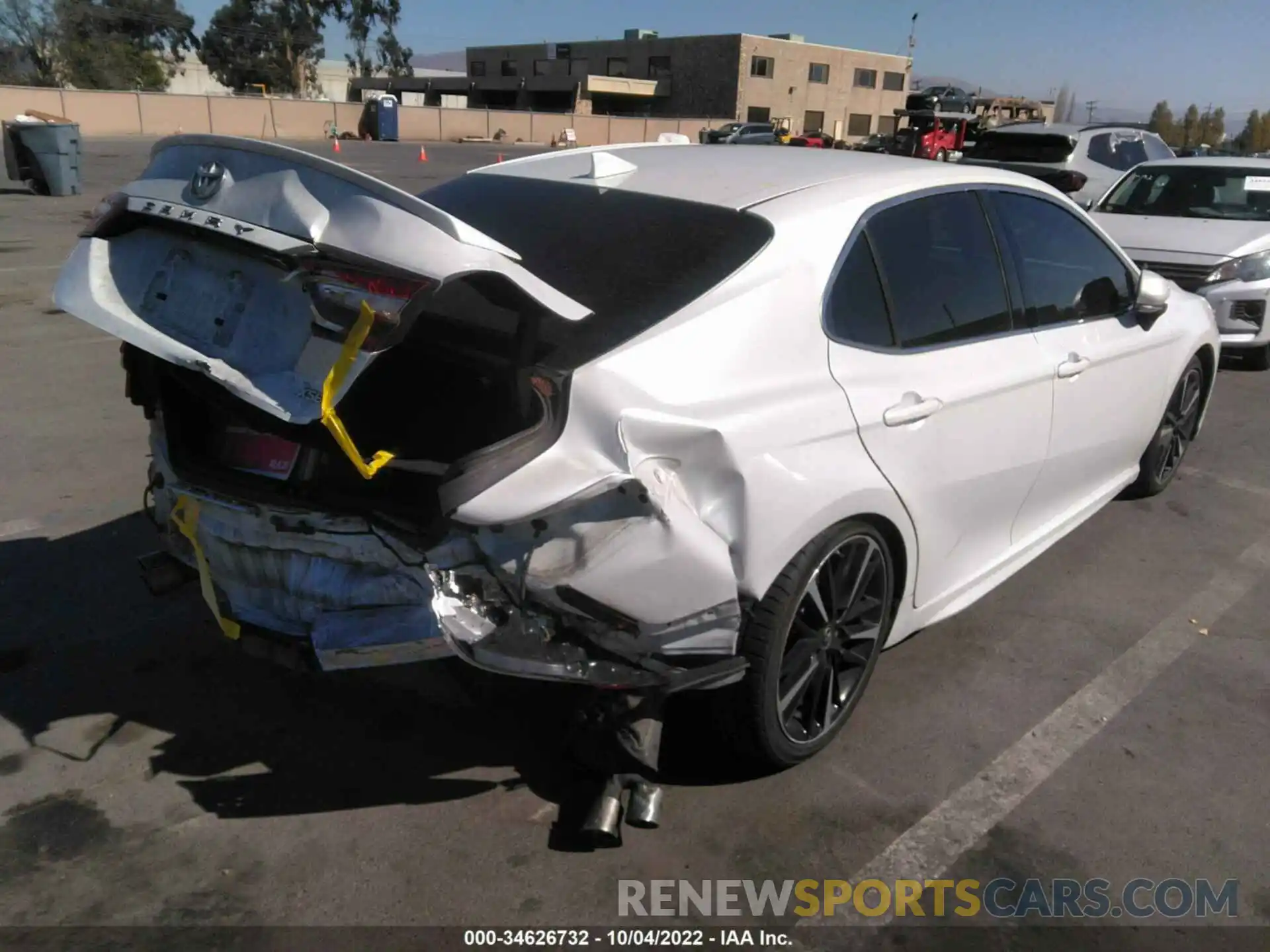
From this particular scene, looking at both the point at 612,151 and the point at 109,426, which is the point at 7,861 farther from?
the point at 109,426

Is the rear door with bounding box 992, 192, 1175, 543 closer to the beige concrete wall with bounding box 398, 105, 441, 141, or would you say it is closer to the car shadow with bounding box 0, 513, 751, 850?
the car shadow with bounding box 0, 513, 751, 850

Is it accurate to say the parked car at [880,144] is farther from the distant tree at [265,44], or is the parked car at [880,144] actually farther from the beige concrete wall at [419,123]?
the distant tree at [265,44]

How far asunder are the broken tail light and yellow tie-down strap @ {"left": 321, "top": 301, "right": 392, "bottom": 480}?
0.04 ft

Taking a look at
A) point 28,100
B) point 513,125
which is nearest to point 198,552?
point 28,100

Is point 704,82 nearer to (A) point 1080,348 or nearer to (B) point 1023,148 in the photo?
(B) point 1023,148

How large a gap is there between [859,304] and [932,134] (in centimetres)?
2676

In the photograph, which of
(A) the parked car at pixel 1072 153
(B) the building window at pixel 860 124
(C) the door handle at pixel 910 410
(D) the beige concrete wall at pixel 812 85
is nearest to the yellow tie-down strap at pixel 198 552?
(C) the door handle at pixel 910 410

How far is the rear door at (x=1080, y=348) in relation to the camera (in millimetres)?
3795

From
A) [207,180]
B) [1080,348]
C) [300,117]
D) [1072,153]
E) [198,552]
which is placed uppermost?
[207,180]

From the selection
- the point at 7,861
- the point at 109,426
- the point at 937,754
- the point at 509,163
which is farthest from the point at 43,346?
the point at 937,754

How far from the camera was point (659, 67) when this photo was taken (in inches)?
3004

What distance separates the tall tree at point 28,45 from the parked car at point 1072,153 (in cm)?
6405

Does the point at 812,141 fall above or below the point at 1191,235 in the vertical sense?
below

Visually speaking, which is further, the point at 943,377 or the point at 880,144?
the point at 880,144
